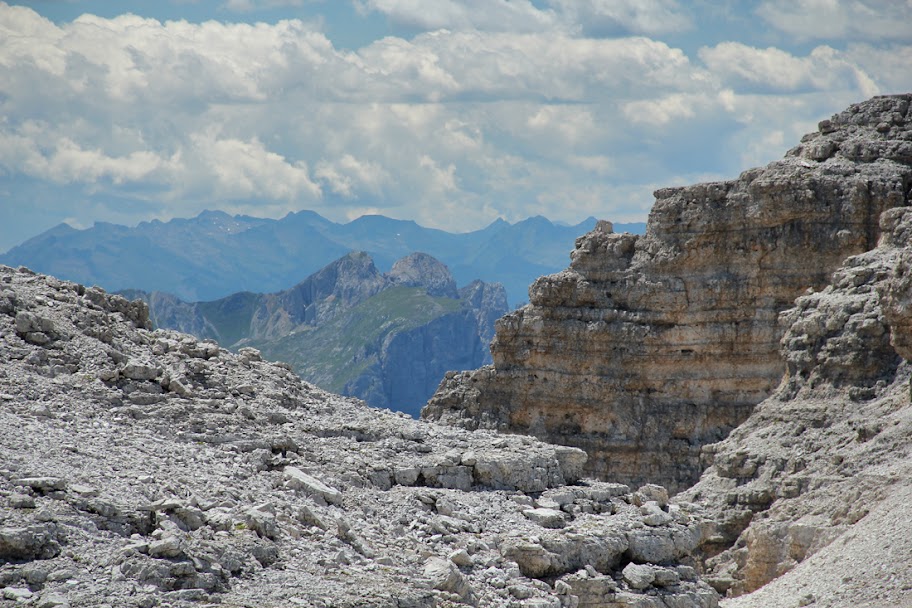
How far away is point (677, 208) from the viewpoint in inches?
2416

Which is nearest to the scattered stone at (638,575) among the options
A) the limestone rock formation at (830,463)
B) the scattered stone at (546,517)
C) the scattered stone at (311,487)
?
the scattered stone at (546,517)

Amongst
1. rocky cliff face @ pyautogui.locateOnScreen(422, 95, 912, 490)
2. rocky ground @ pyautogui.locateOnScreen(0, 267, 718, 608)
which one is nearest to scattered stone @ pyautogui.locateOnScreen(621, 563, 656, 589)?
rocky ground @ pyautogui.locateOnScreen(0, 267, 718, 608)

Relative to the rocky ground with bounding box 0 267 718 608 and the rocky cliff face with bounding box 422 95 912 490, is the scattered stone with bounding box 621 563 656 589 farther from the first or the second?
the rocky cliff face with bounding box 422 95 912 490

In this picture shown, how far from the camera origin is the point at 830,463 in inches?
1668

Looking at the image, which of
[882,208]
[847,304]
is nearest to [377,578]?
[847,304]

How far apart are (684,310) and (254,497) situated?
36677 mm

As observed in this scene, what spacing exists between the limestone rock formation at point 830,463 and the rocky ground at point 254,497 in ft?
19.6

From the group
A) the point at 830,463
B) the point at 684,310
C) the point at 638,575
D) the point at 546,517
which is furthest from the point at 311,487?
the point at 684,310

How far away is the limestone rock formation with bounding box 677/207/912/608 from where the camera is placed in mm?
36188

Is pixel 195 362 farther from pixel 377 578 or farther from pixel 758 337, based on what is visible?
pixel 758 337

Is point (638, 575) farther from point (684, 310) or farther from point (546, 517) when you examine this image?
point (684, 310)

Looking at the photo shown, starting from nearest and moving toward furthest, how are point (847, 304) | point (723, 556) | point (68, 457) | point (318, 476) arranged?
point (68, 457), point (318, 476), point (723, 556), point (847, 304)

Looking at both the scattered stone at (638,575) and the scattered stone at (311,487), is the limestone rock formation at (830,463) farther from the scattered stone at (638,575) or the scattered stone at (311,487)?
the scattered stone at (311,487)

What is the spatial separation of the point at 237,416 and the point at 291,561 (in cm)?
739
